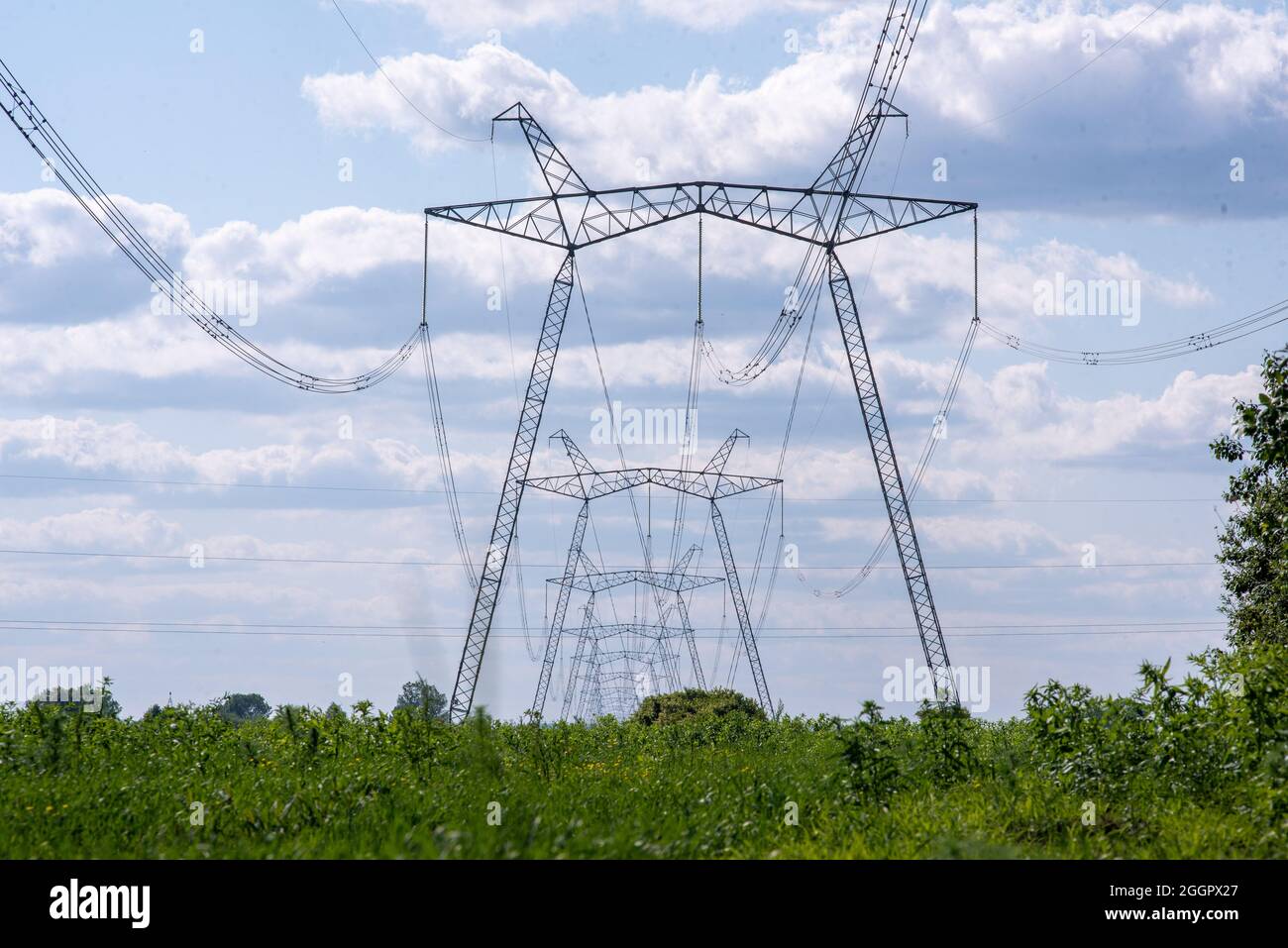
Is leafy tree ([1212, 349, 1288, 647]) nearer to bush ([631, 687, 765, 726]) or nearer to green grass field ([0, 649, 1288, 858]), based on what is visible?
green grass field ([0, 649, 1288, 858])

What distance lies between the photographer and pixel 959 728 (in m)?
17.0

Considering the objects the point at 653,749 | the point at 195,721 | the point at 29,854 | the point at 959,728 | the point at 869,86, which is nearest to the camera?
the point at 29,854

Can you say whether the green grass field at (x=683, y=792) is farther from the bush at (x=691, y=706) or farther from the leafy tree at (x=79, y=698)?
the bush at (x=691, y=706)

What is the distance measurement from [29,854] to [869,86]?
27.2 m

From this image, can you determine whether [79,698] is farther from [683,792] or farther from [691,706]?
[691,706]

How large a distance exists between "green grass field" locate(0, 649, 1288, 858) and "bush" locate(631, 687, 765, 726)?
31456 mm

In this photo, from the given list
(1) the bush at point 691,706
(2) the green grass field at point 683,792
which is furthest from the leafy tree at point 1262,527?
(1) the bush at point 691,706

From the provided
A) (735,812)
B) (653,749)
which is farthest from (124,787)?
(653,749)

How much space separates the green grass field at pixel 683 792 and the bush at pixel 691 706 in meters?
31.5

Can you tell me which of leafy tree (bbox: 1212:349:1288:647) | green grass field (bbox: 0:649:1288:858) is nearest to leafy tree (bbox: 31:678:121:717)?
green grass field (bbox: 0:649:1288:858)

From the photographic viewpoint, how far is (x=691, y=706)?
52.9m
